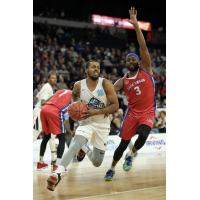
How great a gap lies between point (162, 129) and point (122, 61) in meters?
1.43

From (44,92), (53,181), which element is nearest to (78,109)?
(53,181)

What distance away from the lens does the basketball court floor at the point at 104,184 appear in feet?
14.0

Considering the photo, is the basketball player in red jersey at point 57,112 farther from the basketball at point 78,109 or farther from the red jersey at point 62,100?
the basketball at point 78,109

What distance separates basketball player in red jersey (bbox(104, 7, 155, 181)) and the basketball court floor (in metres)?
0.26

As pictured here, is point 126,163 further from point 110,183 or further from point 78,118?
point 78,118

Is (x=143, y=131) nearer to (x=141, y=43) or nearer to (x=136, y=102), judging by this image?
(x=136, y=102)

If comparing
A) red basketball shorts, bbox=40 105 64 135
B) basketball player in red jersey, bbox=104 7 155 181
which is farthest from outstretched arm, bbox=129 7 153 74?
A: red basketball shorts, bbox=40 105 64 135

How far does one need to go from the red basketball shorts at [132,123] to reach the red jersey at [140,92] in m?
0.05

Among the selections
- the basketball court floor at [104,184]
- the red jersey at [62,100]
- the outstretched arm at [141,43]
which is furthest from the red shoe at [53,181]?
the outstretched arm at [141,43]

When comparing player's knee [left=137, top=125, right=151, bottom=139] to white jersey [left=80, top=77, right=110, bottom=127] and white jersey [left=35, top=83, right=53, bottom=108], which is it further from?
white jersey [left=35, top=83, right=53, bottom=108]

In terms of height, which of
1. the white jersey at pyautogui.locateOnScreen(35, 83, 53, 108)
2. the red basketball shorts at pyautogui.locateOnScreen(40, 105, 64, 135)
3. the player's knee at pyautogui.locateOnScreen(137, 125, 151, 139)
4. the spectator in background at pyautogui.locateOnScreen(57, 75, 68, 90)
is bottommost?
the player's knee at pyautogui.locateOnScreen(137, 125, 151, 139)

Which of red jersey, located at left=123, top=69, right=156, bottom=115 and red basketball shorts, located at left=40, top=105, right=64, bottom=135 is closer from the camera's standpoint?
red jersey, located at left=123, top=69, right=156, bottom=115

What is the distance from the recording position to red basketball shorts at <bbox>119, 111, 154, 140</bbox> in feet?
17.4

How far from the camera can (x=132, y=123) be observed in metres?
5.37
